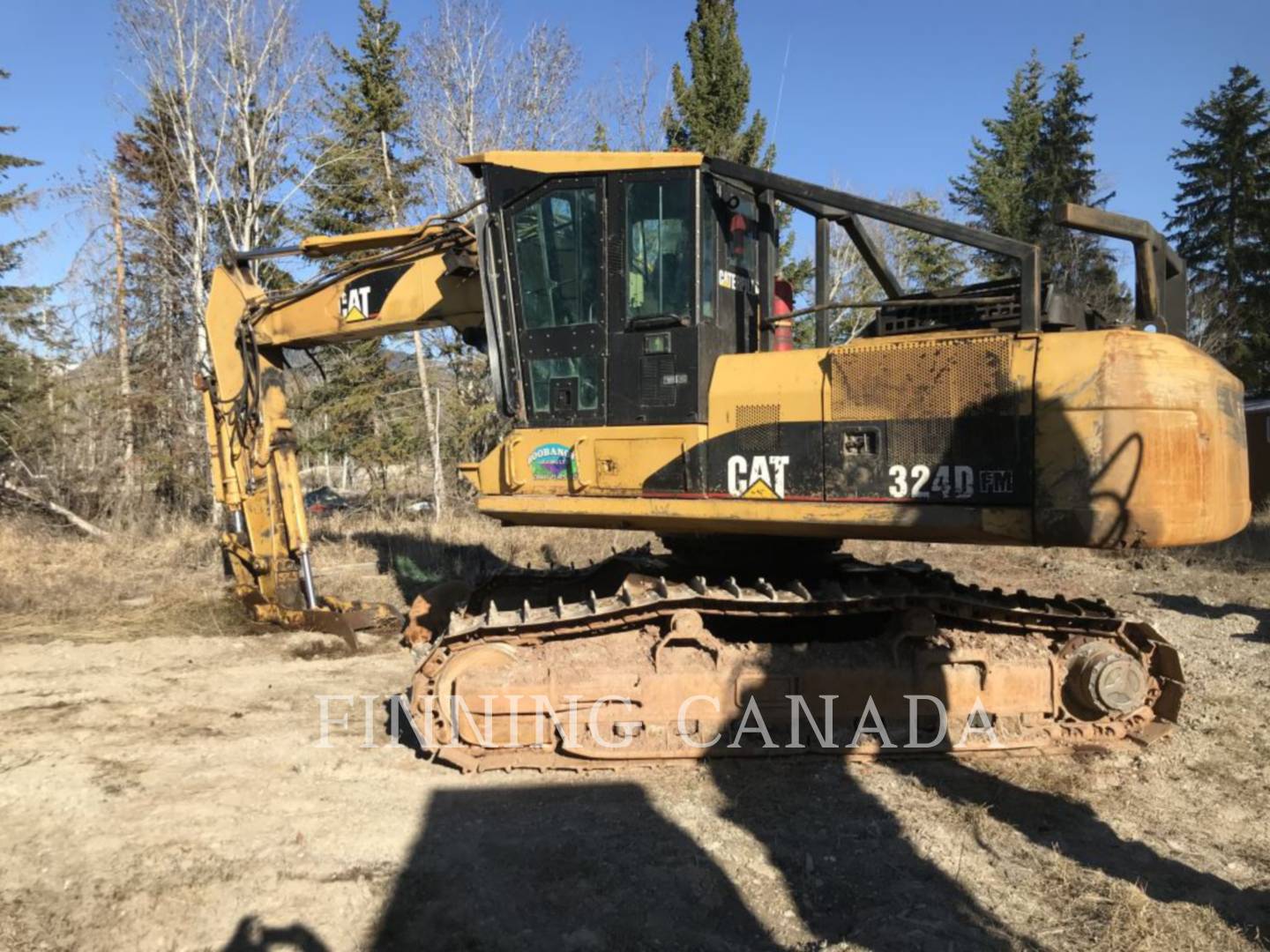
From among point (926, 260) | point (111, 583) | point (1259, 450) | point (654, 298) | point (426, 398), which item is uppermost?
point (926, 260)

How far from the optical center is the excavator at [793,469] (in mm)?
4000

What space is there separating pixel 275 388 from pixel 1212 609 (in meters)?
9.14

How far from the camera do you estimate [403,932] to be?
318 centimetres

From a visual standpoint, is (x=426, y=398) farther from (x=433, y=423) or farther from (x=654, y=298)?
(x=654, y=298)

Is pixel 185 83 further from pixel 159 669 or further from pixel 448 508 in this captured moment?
pixel 159 669

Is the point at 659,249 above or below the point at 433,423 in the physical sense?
below

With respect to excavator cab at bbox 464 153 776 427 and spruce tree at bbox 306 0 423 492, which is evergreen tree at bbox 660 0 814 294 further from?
excavator cab at bbox 464 153 776 427

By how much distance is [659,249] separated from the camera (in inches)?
185

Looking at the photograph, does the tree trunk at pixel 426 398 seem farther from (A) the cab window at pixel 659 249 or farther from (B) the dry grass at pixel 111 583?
(A) the cab window at pixel 659 249

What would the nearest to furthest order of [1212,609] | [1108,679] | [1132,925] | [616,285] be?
1. [1132,925]
2. [1108,679]
3. [616,285]
4. [1212,609]

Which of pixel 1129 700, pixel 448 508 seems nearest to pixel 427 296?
pixel 1129 700

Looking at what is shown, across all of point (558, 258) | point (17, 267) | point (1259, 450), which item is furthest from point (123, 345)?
point (1259, 450)

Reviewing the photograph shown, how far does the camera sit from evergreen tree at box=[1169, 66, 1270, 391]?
24516 millimetres

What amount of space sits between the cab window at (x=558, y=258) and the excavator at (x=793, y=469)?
0.6 inches
